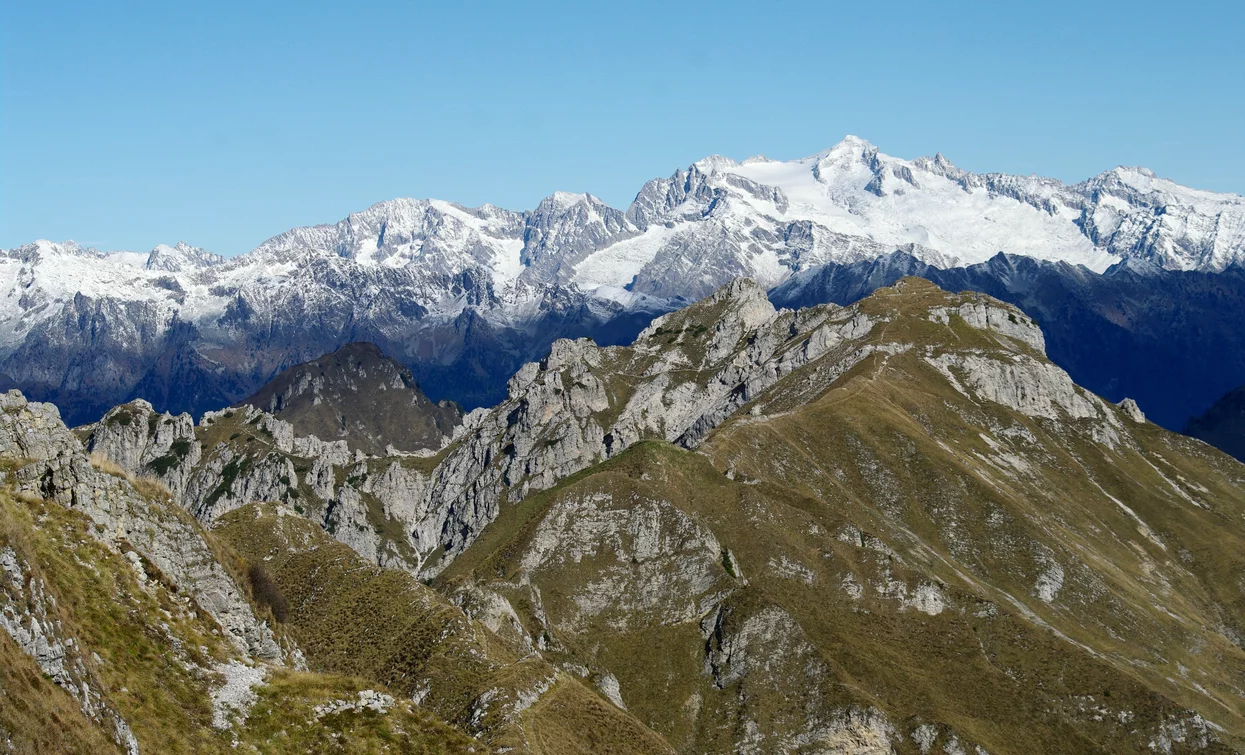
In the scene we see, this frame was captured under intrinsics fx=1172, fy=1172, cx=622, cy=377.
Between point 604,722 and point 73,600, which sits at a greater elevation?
Result: point 73,600

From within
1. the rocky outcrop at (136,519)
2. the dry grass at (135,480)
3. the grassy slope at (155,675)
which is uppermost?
the dry grass at (135,480)

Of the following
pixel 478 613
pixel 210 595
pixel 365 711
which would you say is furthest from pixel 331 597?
pixel 478 613

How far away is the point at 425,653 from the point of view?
11494cm

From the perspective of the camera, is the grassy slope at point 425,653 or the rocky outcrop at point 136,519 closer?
the rocky outcrop at point 136,519

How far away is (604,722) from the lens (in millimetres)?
121000

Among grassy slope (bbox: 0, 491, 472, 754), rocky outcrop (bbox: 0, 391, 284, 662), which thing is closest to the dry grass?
rocky outcrop (bbox: 0, 391, 284, 662)

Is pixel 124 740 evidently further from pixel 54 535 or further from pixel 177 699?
pixel 54 535

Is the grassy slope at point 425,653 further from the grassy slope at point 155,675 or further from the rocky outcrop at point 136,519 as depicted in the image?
the grassy slope at point 155,675

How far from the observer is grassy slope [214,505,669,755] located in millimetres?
109500

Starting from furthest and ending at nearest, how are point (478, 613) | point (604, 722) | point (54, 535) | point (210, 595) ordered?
point (478, 613) → point (604, 722) → point (210, 595) → point (54, 535)

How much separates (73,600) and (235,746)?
437 inches

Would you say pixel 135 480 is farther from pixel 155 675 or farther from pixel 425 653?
pixel 425 653

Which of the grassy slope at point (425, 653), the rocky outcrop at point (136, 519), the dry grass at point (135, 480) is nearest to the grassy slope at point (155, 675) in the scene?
the rocky outcrop at point (136, 519)

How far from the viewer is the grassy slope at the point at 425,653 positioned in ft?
359
